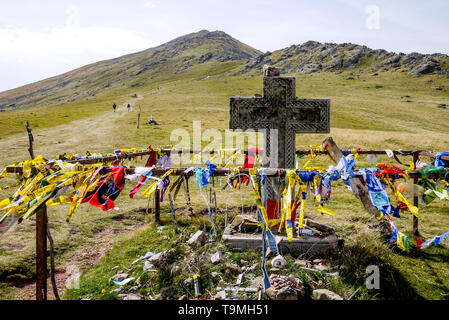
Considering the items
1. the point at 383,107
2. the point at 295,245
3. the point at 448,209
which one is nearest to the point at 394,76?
the point at 383,107

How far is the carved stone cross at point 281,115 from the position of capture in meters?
6.24

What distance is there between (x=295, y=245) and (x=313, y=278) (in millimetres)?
1028

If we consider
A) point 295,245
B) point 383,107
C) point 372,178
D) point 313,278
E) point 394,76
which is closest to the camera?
point 372,178

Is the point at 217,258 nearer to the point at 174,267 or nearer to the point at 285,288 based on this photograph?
the point at 174,267

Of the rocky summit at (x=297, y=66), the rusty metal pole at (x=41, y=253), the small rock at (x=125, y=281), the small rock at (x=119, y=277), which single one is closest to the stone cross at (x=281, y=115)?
the small rock at (x=125, y=281)

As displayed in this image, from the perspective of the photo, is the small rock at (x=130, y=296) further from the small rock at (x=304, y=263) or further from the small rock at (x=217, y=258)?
the small rock at (x=304, y=263)

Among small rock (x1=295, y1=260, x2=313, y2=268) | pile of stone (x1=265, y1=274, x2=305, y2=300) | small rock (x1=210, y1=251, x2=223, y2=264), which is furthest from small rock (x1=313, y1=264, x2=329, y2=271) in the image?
small rock (x1=210, y1=251, x2=223, y2=264)

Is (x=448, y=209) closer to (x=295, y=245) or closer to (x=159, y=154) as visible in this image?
(x=295, y=245)

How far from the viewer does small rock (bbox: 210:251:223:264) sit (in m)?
5.19

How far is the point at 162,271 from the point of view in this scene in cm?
491

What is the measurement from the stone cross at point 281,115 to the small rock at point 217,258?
243 centimetres

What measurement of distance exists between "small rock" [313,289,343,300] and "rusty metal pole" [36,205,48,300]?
14.1 feet

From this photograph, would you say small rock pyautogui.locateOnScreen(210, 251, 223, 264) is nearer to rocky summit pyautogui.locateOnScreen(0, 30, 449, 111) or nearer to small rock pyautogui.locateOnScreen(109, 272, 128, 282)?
small rock pyautogui.locateOnScreen(109, 272, 128, 282)

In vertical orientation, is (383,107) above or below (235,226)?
above
